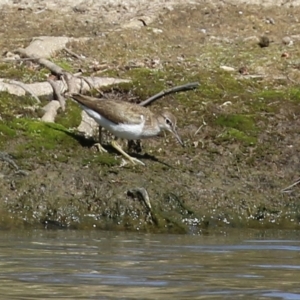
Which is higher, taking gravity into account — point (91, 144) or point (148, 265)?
point (91, 144)

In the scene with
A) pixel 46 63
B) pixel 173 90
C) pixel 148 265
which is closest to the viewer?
pixel 148 265

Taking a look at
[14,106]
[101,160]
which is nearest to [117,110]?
[101,160]

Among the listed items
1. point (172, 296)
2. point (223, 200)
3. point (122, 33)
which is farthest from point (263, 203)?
point (122, 33)

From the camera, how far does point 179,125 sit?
13266 mm

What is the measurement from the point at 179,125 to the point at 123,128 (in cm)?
136

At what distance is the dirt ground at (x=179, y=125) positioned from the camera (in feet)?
36.9

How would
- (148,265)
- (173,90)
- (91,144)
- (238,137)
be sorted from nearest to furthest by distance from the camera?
(148,265)
(91,144)
(238,137)
(173,90)

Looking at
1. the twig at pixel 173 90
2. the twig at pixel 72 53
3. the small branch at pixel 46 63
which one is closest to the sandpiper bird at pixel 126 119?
the twig at pixel 173 90

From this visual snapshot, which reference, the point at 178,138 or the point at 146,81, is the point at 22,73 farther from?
the point at 178,138

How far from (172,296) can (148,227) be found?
4.40 m

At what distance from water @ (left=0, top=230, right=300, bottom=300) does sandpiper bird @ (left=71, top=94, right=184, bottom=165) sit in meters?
1.75

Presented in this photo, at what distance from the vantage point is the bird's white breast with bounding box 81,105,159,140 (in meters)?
12.1

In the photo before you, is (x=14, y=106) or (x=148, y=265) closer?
(x=148, y=265)

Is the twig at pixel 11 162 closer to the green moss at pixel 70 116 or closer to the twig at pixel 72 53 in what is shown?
the green moss at pixel 70 116
